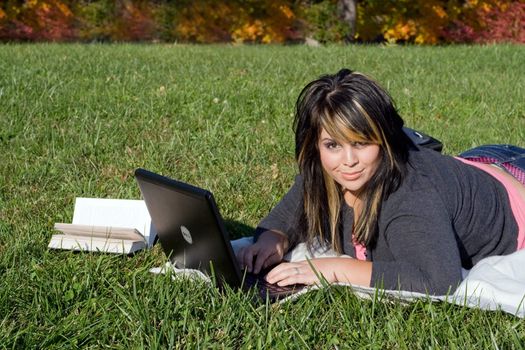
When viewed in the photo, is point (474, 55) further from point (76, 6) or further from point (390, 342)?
point (76, 6)

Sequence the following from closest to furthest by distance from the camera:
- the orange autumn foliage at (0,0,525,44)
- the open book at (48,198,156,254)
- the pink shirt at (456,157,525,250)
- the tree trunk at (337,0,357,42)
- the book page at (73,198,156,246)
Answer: the pink shirt at (456,157,525,250)
the open book at (48,198,156,254)
the book page at (73,198,156,246)
the tree trunk at (337,0,357,42)
the orange autumn foliage at (0,0,525,44)

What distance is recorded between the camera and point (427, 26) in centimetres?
2056

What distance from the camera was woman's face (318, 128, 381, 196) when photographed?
3.24 meters

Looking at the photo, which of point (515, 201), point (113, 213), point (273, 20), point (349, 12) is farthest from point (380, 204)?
point (273, 20)

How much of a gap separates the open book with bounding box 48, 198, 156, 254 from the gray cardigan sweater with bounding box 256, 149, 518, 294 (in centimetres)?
61

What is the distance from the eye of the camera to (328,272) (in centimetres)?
327

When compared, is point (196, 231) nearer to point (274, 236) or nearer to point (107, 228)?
point (274, 236)

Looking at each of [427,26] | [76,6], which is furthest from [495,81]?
[76,6]

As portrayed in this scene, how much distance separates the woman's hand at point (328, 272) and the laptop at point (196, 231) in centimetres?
5

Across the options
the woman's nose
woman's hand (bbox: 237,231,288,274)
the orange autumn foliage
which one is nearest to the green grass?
woman's hand (bbox: 237,231,288,274)

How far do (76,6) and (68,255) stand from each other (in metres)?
17.6

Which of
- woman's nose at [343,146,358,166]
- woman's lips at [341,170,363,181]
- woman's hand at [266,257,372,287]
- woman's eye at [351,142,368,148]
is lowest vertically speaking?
woman's hand at [266,257,372,287]

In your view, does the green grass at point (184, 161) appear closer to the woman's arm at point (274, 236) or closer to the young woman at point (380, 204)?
the young woman at point (380, 204)

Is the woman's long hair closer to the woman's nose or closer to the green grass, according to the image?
the woman's nose
